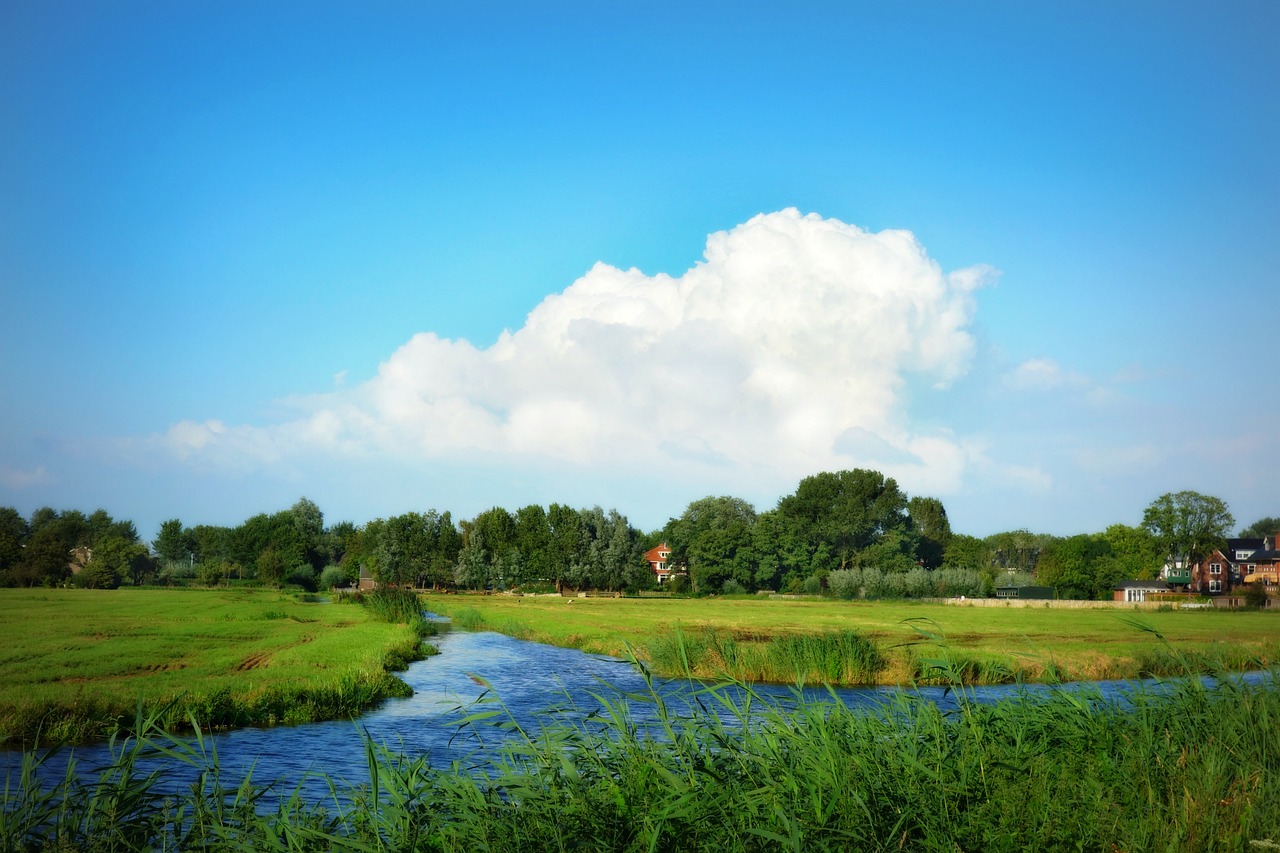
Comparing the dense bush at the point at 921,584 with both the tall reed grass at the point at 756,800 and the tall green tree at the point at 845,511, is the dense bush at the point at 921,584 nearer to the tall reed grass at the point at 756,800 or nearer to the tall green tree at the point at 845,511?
the tall green tree at the point at 845,511

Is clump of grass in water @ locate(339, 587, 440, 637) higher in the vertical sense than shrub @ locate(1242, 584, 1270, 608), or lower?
lower

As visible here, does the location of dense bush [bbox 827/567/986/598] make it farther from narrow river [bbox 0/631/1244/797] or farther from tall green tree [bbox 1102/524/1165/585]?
narrow river [bbox 0/631/1244/797]

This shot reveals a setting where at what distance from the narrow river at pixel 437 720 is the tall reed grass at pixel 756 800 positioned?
51 centimetres

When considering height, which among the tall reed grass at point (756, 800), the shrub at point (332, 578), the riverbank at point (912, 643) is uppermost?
the tall reed grass at point (756, 800)

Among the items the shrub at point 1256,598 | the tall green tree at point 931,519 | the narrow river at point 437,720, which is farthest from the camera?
the tall green tree at point 931,519

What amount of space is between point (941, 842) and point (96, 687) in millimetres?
23508

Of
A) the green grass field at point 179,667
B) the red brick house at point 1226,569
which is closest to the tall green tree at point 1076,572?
the red brick house at point 1226,569

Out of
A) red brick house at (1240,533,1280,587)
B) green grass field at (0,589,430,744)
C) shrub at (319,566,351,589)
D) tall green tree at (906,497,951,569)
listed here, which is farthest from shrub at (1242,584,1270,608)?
shrub at (319,566,351,589)

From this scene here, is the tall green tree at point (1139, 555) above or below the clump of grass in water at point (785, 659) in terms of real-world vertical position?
above

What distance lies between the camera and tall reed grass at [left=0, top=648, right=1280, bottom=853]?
6949 mm

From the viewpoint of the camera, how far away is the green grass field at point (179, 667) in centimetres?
2020

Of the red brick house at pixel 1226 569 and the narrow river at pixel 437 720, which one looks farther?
the red brick house at pixel 1226 569

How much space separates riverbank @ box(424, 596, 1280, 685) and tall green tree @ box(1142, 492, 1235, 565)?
45.1 m

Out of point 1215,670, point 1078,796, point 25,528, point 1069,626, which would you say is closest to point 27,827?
point 1078,796
